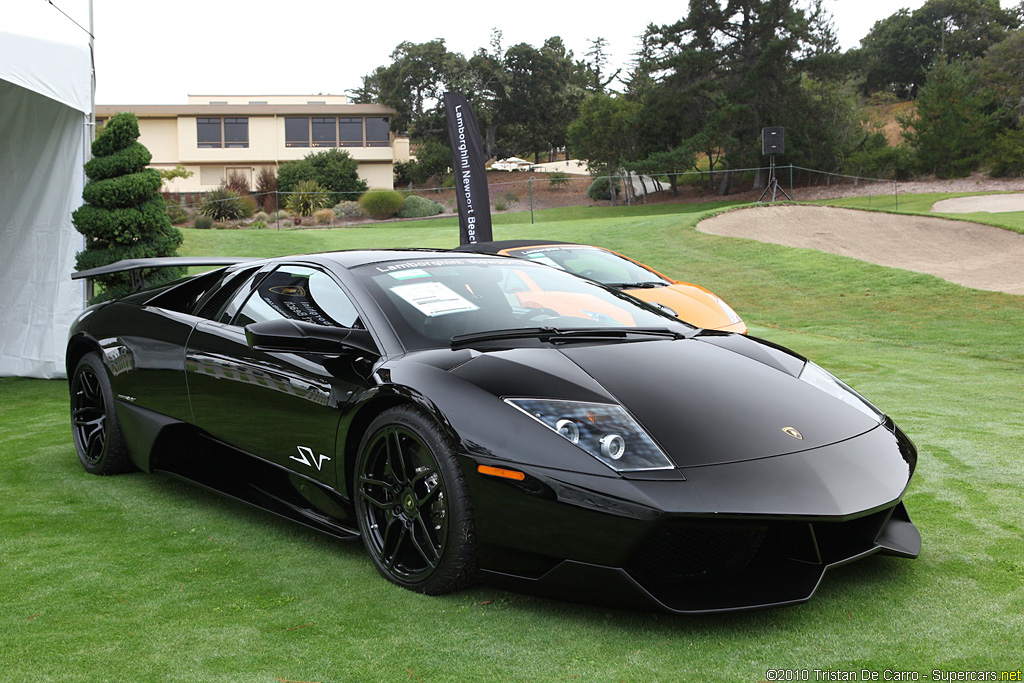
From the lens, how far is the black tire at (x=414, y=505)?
2732 mm

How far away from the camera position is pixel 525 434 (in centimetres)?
262

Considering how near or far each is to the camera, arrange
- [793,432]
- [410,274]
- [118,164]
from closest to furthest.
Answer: [793,432]
[410,274]
[118,164]

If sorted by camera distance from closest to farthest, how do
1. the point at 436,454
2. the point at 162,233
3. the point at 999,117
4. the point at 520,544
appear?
1. the point at 520,544
2. the point at 436,454
3. the point at 162,233
4. the point at 999,117

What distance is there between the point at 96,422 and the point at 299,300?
1.90m

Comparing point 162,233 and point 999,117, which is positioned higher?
point 999,117

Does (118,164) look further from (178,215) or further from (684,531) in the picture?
(178,215)

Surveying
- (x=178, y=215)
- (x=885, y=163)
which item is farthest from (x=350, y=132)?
(x=885, y=163)

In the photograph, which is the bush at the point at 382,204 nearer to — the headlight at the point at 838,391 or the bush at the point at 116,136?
the bush at the point at 116,136

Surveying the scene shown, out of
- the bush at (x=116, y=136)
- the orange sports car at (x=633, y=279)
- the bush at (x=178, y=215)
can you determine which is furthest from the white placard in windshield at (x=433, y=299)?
the bush at (x=178, y=215)

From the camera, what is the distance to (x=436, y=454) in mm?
2768

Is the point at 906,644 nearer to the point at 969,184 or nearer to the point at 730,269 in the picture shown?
the point at 730,269

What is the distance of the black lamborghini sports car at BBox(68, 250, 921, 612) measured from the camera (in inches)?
97.7

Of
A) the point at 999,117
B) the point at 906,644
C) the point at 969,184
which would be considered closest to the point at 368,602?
the point at 906,644

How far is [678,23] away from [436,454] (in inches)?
1744
